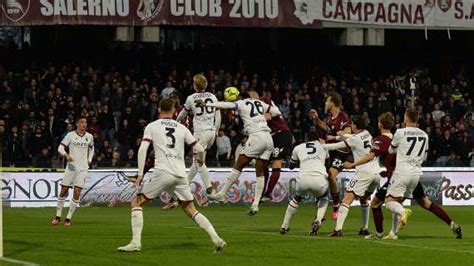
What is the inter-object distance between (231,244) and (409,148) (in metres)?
3.31

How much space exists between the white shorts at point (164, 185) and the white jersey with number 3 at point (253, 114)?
6.34 meters

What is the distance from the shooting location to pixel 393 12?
4219 centimetres

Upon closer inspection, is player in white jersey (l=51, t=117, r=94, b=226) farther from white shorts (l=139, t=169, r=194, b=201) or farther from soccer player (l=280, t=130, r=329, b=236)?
white shorts (l=139, t=169, r=194, b=201)

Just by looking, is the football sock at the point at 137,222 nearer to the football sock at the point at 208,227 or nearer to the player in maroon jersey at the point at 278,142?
the football sock at the point at 208,227

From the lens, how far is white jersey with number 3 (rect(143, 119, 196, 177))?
59.0 ft

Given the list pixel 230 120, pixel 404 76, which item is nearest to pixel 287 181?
pixel 230 120

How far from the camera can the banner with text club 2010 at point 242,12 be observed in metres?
38.5

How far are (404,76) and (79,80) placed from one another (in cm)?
1216

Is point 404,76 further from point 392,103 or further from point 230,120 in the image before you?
point 230,120

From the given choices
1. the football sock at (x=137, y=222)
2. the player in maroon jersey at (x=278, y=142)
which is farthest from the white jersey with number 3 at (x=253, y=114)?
the football sock at (x=137, y=222)

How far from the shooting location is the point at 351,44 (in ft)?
142

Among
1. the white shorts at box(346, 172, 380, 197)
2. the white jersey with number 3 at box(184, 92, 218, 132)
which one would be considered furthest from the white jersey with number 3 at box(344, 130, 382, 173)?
the white jersey with number 3 at box(184, 92, 218, 132)

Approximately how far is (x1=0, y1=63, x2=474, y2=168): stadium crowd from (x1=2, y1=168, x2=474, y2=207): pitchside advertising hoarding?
549 mm

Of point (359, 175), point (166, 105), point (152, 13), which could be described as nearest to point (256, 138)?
point (359, 175)
